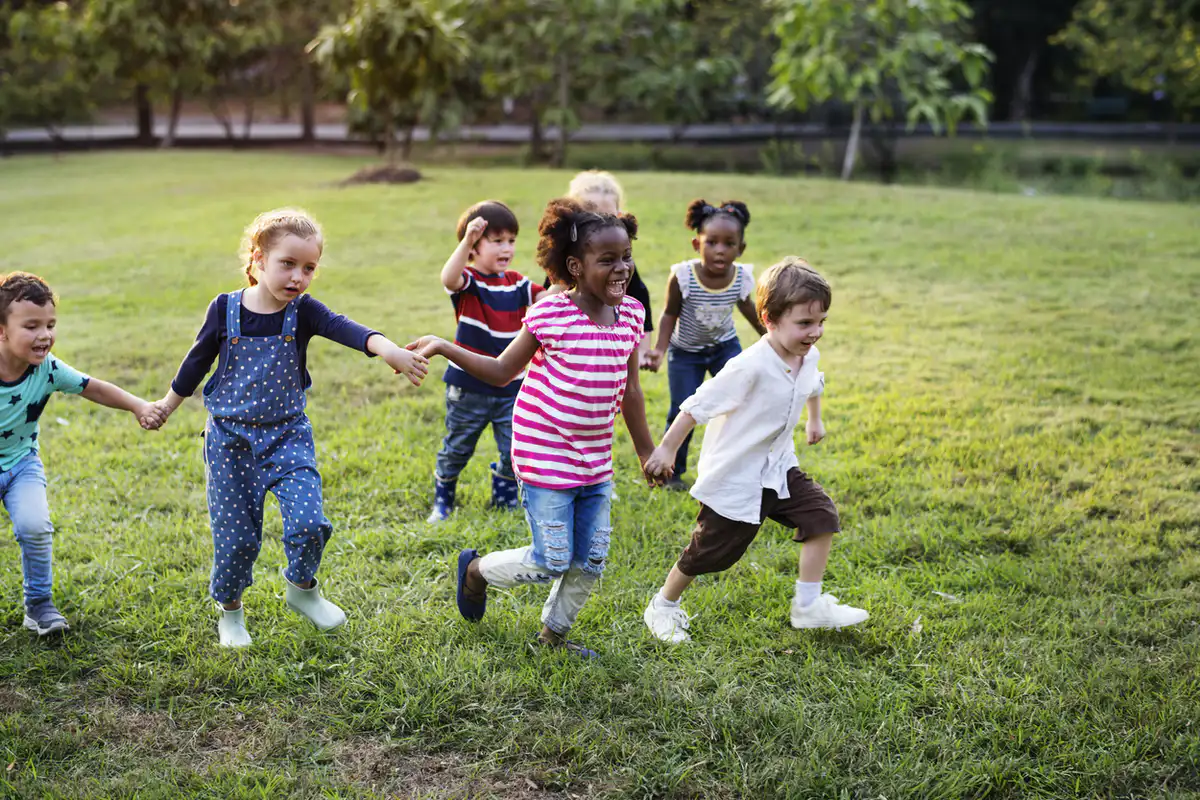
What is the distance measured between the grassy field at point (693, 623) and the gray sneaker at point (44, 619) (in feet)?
0.19

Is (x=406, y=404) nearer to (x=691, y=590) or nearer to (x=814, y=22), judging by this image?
(x=691, y=590)

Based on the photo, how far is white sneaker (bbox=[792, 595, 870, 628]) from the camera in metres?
3.73

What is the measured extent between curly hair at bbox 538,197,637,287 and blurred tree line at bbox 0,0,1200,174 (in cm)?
1339

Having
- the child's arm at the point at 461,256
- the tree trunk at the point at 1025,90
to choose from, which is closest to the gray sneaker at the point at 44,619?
the child's arm at the point at 461,256

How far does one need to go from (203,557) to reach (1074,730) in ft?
10.7

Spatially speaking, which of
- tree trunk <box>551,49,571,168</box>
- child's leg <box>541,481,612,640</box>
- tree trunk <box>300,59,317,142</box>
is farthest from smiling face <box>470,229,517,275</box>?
tree trunk <box>300,59,317,142</box>

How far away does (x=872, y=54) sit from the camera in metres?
18.8

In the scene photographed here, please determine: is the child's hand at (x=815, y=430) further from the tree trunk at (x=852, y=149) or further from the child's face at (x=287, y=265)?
the tree trunk at (x=852, y=149)

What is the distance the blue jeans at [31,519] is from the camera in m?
3.57

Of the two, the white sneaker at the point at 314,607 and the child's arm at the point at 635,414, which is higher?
the child's arm at the point at 635,414

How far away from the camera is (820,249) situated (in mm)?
11875

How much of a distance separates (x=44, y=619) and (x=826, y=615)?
2719mm

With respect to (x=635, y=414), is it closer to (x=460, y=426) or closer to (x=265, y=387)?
(x=265, y=387)

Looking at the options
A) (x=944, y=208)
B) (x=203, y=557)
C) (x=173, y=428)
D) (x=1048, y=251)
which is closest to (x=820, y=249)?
(x=1048, y=251)
